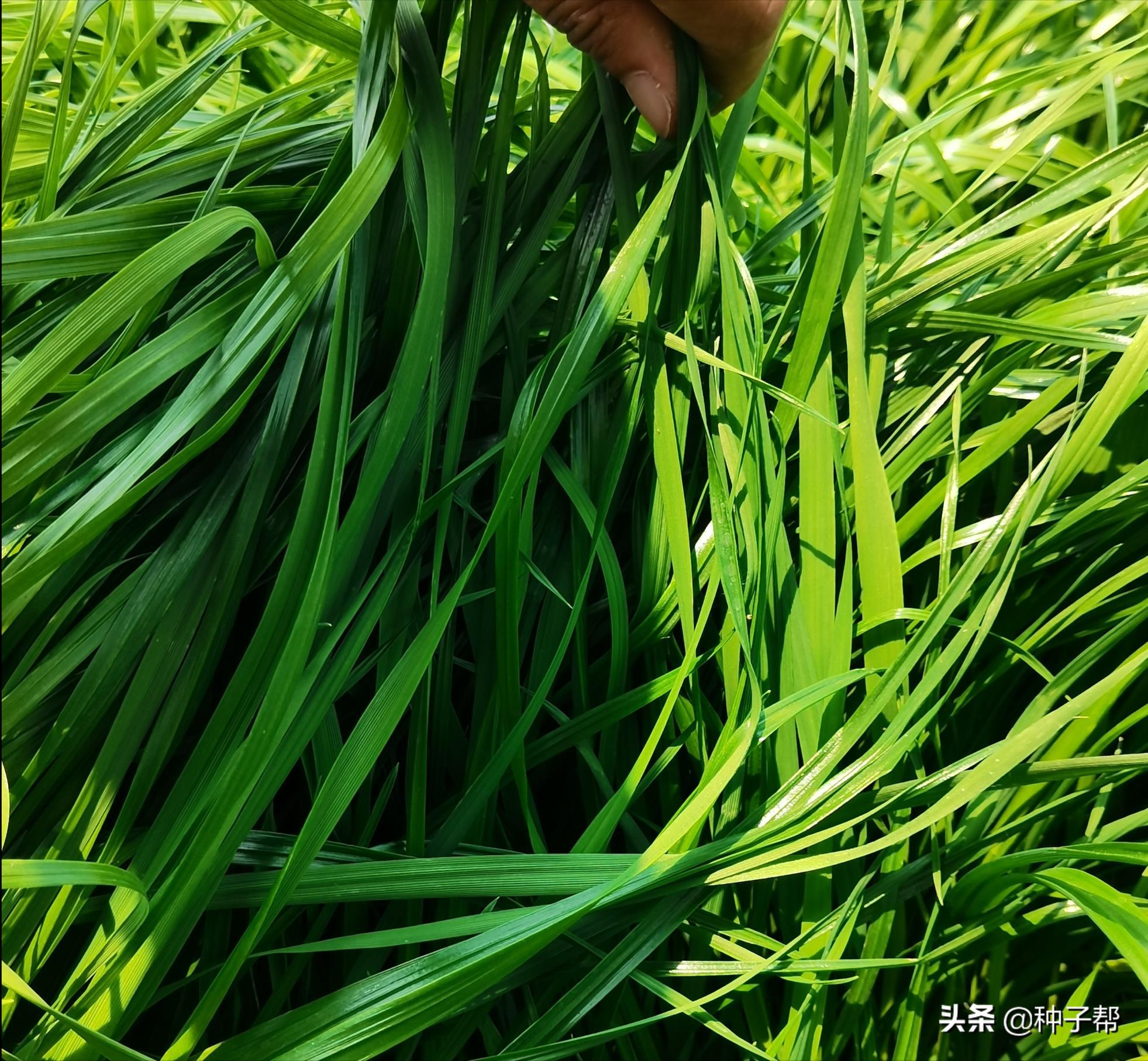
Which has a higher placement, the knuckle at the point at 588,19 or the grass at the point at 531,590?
the knuckle at the point at 588,19

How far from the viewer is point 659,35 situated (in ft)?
1.60

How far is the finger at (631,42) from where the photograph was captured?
47cm

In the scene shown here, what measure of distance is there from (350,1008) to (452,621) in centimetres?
20

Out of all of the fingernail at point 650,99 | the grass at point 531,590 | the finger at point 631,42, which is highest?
the finger at point 631,42

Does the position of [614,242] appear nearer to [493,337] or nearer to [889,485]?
Result: [493,337]

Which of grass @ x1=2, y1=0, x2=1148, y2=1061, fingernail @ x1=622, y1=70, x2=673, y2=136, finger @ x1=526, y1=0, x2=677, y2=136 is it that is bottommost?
grass @ x1=2, y1=0, x2=1148, y2=1061

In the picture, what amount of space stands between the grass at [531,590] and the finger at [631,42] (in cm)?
2

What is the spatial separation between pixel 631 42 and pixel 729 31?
53 mm

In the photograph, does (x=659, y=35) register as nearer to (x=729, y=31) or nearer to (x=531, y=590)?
(x=729, y=31)

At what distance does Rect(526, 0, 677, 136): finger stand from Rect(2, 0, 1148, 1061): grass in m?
0.02

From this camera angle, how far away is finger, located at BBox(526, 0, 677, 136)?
0.47 metres

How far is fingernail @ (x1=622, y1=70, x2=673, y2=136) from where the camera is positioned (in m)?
0.49

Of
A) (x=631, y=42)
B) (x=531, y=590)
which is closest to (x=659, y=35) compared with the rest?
(x=631, y=42)

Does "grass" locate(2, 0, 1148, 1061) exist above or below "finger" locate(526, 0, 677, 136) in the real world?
below
